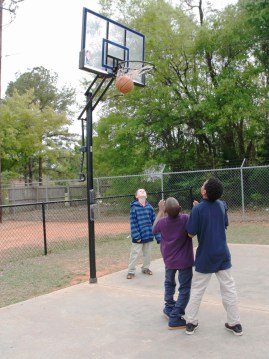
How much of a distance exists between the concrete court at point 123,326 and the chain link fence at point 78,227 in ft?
3.00

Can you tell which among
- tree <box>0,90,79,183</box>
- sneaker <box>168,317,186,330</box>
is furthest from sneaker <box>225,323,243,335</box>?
tree <box>0,90,79,183</box>

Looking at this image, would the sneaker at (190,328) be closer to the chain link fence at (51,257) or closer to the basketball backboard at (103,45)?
the chain link fence at (51,257)

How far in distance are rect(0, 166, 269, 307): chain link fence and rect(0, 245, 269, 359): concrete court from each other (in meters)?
0.92

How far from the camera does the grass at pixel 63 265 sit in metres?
6.23

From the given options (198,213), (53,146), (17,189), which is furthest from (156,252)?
(53,146)

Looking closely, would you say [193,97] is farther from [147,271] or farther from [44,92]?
[44,92]

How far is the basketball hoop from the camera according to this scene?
20.7 ft

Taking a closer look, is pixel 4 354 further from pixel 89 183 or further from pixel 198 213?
pixel 89 183

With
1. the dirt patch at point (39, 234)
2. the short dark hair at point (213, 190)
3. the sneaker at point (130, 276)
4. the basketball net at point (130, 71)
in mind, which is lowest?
the dirt patch at point (39, 234)

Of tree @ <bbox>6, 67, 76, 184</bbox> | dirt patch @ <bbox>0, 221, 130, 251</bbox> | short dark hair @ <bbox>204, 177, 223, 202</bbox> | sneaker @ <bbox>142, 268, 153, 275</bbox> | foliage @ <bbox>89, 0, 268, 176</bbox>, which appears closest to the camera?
short dark hair @ <bbox>204, 177, 223, 202</bbox>

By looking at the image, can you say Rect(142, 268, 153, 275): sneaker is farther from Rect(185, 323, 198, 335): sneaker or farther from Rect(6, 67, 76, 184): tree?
Rect(6, 67, 76, 184): tree

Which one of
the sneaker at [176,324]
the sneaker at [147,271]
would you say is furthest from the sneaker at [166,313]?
the sneaker at [147,271]

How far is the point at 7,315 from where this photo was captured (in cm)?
486

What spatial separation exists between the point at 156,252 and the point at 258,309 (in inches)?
177
